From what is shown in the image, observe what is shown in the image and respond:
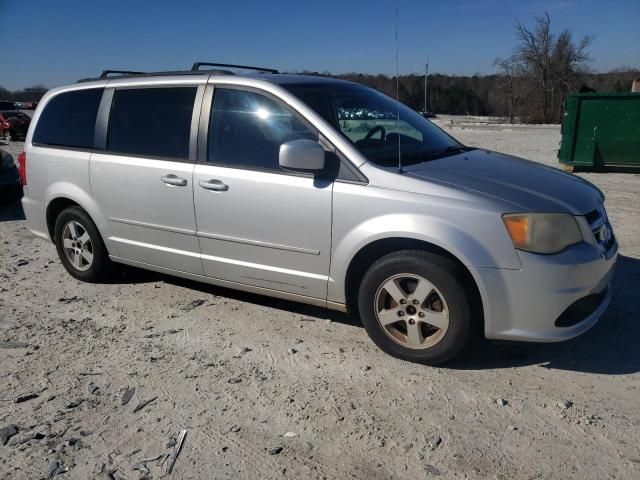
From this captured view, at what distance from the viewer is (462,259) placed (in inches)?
119

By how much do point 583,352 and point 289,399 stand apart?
1951 millimetres

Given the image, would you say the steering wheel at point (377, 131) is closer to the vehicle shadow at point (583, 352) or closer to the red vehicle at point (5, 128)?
the vehicle shadow at point (583, 352)

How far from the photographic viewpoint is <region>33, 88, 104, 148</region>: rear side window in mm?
4691

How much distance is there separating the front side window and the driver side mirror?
0.81 ft

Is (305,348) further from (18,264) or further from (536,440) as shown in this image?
(18,264)

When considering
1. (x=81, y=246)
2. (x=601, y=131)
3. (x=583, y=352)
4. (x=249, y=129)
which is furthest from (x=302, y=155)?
(x=601, y=131)

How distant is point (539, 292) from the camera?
293 cm

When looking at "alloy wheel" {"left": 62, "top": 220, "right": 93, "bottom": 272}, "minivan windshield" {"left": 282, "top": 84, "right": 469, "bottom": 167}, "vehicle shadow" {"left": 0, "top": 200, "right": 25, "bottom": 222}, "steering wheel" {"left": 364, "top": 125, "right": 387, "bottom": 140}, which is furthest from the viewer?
"vehicle shadow" {"left": 0, "top": 200, "right": 25, "bottom": 222}

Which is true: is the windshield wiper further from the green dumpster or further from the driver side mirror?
the green dumpster

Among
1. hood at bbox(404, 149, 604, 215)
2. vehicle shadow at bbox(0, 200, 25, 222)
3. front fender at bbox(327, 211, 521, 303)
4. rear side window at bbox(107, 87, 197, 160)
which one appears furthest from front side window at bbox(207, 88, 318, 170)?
vehicle shadow at bbox(0, 200, 25, 222)

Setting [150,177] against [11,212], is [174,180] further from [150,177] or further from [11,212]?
[11,212]

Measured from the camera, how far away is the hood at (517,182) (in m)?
3.07

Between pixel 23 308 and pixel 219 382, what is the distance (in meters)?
2.31

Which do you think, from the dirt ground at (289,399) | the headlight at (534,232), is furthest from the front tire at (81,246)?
the headlight at (534,232)
